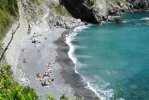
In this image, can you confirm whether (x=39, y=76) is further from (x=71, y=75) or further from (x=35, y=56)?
(x=35, y=56)

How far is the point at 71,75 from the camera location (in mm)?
66750

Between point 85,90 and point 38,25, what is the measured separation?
166 feet

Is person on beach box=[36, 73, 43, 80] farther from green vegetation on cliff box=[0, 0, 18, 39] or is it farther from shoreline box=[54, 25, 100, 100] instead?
green vegetation on cliff box=[0, 0, 18, 39]

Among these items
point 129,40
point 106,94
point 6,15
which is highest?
point 6,15

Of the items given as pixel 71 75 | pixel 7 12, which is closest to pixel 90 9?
pixel 7 12

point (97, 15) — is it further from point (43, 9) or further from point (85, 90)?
point (85, 90)

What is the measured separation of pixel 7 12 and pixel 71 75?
78.9 ft

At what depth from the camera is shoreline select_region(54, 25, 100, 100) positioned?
56.9 meters

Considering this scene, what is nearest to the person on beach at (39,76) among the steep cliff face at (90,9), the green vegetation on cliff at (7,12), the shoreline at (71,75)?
the shoreline at (71,75)

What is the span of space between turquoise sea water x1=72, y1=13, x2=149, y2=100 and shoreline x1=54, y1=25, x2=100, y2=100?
4.43ft

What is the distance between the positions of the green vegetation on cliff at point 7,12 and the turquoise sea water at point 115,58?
1729 centimetres

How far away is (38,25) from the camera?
346ft

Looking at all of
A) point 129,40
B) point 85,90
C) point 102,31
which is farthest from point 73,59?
point 102,31

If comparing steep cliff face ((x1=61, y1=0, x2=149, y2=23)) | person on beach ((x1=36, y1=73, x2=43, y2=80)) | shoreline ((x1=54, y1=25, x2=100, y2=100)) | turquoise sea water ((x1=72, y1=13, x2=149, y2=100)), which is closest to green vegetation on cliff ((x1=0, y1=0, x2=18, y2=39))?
person on beach ((x1=36, y1=73, x2=43, y2=80))
